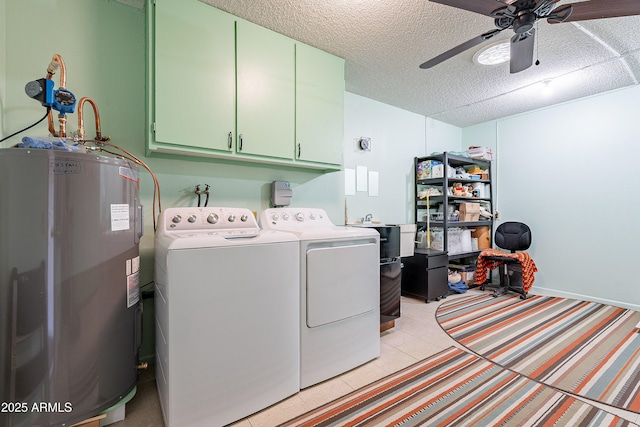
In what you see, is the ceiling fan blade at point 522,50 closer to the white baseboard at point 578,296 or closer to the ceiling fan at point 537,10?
the ceiling fan at point 537,10

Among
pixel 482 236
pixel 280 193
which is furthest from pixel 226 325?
pixel 482 236

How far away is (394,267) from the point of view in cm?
243

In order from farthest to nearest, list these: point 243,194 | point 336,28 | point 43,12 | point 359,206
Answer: point 359,206 → point 243,194 → point 336,28 → point 43,12

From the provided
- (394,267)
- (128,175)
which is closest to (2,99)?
(128,175)

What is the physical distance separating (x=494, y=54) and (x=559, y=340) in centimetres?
259

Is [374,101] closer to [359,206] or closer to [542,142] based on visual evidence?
[359,206]

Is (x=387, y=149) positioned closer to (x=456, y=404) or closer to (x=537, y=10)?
(x=537, y=10)

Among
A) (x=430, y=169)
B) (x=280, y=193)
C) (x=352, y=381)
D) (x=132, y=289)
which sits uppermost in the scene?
(x=430, y=169)

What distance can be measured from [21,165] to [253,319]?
123cm

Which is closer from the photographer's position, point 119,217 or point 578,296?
point 119,217

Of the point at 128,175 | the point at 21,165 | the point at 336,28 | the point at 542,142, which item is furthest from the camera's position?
the point at 542,142

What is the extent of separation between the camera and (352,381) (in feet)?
5.78

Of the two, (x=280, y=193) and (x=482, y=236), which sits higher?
(x=280, y=193)

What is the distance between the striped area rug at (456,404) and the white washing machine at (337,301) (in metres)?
0.22
